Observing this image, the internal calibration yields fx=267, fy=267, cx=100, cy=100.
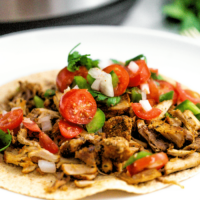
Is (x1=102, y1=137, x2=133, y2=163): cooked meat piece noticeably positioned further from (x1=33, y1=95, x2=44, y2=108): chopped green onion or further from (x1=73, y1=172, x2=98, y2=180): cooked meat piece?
(x1=33, y1=95, x2=44, y2=108): chopped green onion

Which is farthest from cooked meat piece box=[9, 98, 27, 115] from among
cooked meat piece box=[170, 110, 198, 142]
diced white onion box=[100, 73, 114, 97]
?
cooked meat piece box=[170, 110, 198, 142]

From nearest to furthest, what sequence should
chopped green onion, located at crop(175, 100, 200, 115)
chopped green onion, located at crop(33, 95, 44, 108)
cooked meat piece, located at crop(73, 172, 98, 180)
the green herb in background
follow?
cooked meat piece, located at crop(73, 172, 98, 180) → chopped green onion, located at crop(175, 100, 200, 115) → chopped green onion, located at crop(33, 95, 44, 108) → the green herb in background

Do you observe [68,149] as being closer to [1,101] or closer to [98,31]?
[1,101]

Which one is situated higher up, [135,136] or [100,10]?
[100,10]

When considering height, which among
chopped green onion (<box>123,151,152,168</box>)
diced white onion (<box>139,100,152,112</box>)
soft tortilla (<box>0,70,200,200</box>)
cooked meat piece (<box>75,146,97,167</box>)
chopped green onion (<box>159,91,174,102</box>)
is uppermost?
diced white onion (<box>139,100,152,112</box>)

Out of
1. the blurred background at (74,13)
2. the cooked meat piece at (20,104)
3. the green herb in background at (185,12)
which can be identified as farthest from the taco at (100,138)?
the green herb in background at (185,12)

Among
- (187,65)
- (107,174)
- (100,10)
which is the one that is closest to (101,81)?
(107,174)

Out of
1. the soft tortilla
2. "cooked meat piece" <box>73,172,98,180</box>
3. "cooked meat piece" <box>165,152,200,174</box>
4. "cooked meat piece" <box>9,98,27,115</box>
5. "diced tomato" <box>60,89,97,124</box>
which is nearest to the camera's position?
Answer: the soft tortilla
